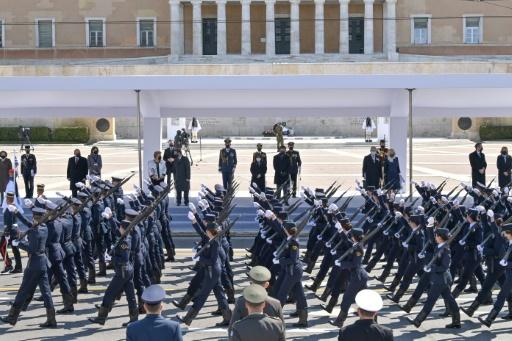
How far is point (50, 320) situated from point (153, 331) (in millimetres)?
5072

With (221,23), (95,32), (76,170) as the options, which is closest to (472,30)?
(221,23)

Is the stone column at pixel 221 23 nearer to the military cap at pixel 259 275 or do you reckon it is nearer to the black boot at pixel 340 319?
the black boot at pixel 340 319

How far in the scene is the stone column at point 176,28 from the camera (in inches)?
2361

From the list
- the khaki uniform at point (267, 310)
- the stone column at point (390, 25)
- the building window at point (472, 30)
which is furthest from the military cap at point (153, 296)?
the building window at point (472, 30)

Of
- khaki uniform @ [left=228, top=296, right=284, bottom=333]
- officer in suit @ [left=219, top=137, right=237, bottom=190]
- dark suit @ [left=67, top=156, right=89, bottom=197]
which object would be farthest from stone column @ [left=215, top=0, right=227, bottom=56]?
khaki uniform @ [left=228, top=296, right=284, bottom=333]

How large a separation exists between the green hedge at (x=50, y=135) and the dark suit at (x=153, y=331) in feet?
144

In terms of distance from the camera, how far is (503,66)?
1638 inches

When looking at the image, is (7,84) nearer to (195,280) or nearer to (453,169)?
(195,280)

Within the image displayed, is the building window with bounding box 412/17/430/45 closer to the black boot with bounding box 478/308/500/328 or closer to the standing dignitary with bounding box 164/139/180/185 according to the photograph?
the standing dignitary with bounding box 164/139/180/185

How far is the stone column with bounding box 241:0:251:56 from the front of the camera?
6041 centimetres

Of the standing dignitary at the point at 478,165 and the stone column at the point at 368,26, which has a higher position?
the stone column at the point at 368,26

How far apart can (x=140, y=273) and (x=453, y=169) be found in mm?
22389

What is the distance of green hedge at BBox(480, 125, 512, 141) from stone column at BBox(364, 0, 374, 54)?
37.7 ft

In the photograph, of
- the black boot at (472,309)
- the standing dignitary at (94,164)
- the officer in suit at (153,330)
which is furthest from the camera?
the standing dignitary at (94,164)
